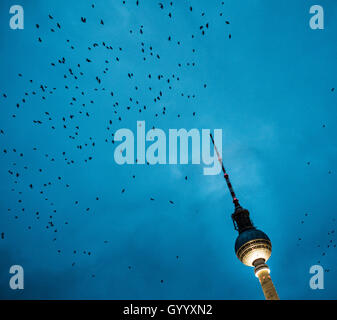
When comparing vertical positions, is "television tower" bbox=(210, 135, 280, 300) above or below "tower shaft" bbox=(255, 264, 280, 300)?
above

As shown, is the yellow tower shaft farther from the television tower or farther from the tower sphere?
the tower sphere

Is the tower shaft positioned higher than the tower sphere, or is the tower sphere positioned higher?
the tower sphere

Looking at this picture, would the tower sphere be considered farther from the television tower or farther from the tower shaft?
the tower shaft

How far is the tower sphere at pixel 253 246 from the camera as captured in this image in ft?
155

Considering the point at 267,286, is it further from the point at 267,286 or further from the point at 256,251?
the point at 256,251

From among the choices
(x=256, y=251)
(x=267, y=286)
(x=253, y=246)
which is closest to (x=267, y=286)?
(x=267, y=286)

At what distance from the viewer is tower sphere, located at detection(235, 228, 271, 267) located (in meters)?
47.3

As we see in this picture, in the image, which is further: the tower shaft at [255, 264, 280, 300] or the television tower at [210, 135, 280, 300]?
the television tower at [210, 135, 280, 300]

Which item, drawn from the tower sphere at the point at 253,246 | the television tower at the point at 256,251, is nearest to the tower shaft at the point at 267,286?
the television tower at the point at 256,251

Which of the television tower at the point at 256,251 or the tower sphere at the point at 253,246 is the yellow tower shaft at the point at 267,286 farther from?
the tower sphere at the point at 253,246

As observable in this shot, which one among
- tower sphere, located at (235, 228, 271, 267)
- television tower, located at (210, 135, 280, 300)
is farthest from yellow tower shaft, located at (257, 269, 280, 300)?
tower sphere, located at (235, 228, 271, 267)

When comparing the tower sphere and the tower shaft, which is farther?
the tower sphere
